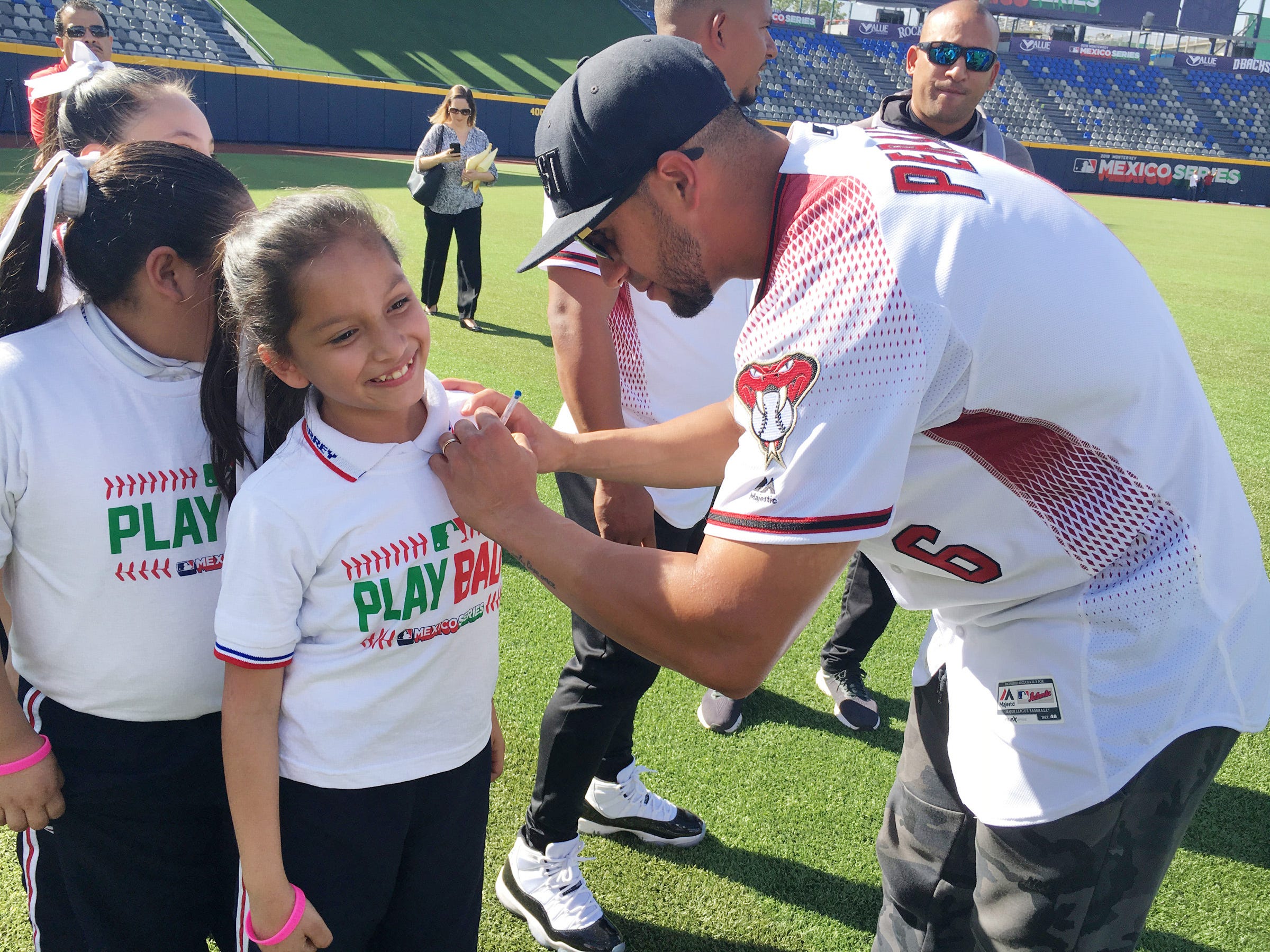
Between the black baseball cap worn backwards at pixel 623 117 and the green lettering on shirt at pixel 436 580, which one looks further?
the green lettering on shirt at pixel 436 580

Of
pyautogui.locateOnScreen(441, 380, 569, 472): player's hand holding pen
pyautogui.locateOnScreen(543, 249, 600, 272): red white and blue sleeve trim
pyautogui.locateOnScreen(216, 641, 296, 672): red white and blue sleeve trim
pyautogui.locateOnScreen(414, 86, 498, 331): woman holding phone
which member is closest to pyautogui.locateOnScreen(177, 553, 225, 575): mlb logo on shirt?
pyautogui.locateOnScreen(216, 641, 296, 672): red white and blue sleeve trim

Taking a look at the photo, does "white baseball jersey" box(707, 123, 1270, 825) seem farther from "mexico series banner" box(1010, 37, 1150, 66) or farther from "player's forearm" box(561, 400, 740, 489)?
"mexico series banner" box(1010, 37, 1150, 66)

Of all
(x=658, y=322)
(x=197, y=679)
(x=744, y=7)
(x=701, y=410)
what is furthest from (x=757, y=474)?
(x=744, y=7)

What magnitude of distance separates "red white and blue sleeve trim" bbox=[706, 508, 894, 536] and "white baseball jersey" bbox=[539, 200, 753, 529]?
1241 mm

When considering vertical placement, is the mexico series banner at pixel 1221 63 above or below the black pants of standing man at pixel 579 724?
above

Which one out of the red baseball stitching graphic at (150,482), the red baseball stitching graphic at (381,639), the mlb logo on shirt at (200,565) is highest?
the red baseball stitching graphic at (150,482)

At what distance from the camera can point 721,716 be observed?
11.1ft

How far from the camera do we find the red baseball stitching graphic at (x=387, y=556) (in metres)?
1.57

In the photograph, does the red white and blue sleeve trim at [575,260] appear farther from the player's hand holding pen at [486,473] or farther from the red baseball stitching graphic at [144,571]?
the red baseball stitching graphic at [144,571]

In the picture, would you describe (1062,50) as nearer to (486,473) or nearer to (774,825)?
(774,825)

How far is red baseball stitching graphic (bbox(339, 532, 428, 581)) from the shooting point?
5.16ft

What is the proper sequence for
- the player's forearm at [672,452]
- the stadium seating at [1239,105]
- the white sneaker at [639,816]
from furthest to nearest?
the stadium seating at [1239,105]
the white sneaker at [639,816]
the player's forearm at [672,452]

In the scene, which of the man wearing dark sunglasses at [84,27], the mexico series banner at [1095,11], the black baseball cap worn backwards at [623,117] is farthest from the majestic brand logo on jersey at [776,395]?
the mexico series banner at [1095,11]

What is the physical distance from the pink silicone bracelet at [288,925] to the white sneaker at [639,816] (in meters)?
1.30
